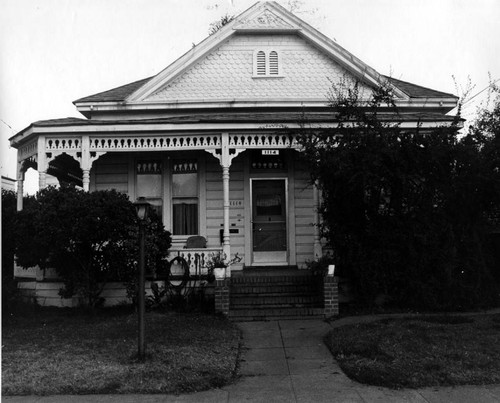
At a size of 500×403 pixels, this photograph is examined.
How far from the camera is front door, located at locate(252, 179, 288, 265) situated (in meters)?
12.7

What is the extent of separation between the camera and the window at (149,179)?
12.9 meters

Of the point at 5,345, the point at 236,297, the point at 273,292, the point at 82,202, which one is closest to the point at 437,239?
the point at 273,292

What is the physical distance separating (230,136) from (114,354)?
5.96 m

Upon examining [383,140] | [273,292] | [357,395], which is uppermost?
[383,140]

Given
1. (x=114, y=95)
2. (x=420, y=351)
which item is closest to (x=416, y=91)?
(x=114, y=95)

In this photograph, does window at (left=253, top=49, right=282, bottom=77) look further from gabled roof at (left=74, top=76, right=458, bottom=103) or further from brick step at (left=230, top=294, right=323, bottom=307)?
brick step at (left=230, top=294, right=323, bottom=307)

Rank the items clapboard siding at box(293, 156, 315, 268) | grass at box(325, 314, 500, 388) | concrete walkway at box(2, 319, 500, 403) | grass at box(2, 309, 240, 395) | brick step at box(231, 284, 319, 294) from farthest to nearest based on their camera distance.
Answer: clapboard siding at box(293, 156, 315, 268), brick step at box(231, 284, 319, 294), grass at box(325, 314, 500, 388), grass at box(2, 309, 240, 395), concrete walkway at box(2, 319, 500, 403)

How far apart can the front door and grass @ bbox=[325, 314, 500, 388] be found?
14.4 ft

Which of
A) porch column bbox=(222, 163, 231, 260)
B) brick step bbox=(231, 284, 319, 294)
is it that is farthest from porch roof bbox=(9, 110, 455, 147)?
brick step bbox=(231, 284, 319, 294)

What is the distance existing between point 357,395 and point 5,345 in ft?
17.2

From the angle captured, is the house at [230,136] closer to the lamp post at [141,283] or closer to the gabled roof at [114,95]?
the gabled roof at [114,95]

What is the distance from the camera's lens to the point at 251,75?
13867 mm

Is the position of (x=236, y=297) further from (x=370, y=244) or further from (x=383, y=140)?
(x=383, y=140)

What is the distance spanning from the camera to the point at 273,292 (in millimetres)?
10438
